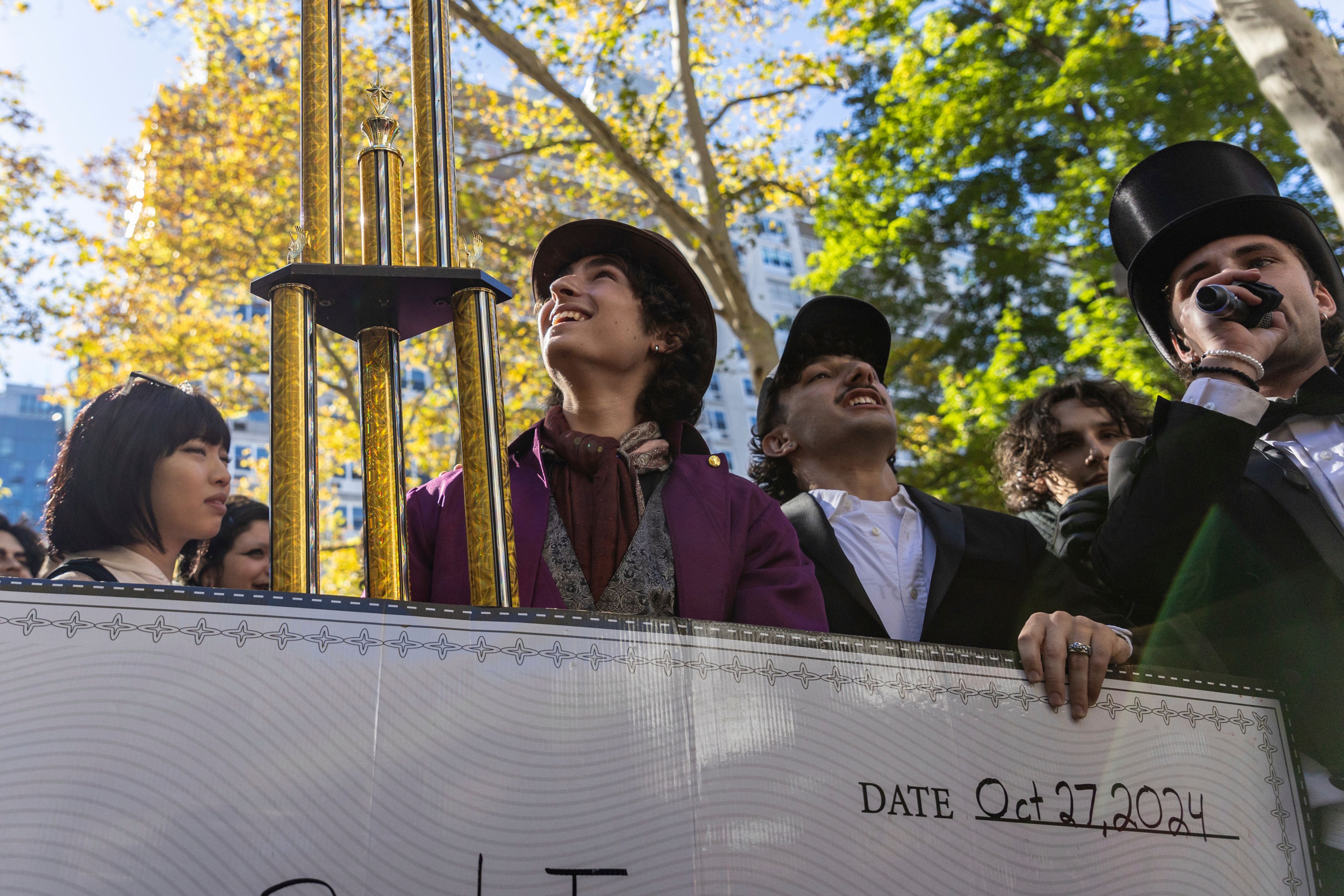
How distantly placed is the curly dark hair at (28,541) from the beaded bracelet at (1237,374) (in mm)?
4367

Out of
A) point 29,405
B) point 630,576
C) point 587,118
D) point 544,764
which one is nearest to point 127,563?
point 630,576

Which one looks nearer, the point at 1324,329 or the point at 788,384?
the point at 1324,329

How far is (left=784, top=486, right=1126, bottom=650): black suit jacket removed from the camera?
258 centimetres

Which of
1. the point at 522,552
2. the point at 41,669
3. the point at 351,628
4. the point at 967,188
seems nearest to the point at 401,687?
the point at 351,628

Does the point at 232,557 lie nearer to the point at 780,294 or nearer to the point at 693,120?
the point at 693,120

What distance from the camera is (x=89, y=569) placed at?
2496 mm

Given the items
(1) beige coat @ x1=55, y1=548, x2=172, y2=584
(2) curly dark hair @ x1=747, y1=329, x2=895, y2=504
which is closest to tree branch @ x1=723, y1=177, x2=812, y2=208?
(2) curly dark hair @ x1=747, y1=329, x2=895, y2=504

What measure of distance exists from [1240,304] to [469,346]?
162cm

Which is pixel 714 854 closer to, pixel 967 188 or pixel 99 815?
pixel 99 815

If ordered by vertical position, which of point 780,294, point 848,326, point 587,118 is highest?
point 780,294

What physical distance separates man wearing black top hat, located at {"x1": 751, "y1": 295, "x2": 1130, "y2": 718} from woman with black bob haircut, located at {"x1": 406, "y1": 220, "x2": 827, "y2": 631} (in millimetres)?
451

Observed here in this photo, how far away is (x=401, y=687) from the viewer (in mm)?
1461

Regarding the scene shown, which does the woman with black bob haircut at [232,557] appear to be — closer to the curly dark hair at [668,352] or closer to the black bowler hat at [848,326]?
the curly dark hair at [668,352]

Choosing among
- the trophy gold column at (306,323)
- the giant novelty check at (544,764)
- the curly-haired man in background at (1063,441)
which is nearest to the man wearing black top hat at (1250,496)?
the giant novelty check at (544,764)
